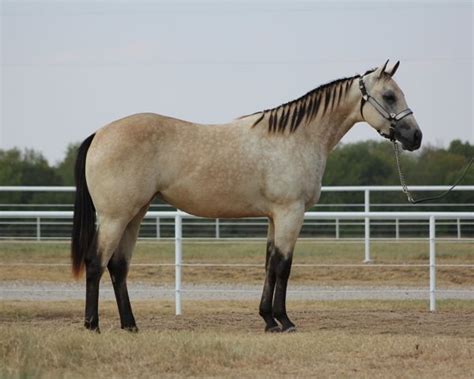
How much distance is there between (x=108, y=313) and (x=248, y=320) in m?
1.75

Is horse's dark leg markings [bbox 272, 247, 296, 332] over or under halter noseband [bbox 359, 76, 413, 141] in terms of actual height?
under

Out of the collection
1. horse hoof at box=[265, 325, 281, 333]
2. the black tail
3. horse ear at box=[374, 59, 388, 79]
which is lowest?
horse hoof at box=[265, 325, 281, 333]

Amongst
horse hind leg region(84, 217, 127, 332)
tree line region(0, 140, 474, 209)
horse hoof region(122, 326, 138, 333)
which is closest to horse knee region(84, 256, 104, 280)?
horse hind leg region(84, 217, 127, 332)

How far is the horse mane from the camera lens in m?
9.36

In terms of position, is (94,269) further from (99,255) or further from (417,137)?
(417,137)

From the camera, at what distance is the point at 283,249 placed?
9.16m

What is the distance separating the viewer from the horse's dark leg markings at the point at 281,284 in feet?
30.2

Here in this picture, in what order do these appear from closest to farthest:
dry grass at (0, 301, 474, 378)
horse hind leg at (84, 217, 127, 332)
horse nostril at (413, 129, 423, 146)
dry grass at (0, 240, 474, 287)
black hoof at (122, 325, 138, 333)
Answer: dry grass at (0, 301, 474, 378)
horse hind leg at (84, 217, 127, 332)
black hoof at (122, 325, 138, 333)
horse nostril at (413, 129, 423, 146)
dry grass at (0, 240, 474, 287)

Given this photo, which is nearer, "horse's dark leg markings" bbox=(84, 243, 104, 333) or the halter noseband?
"horse's dark leg markings" bbox=(84, 243, 104, 333)

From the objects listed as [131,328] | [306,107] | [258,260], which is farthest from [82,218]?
[258,260]

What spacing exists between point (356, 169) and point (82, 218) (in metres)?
23.9

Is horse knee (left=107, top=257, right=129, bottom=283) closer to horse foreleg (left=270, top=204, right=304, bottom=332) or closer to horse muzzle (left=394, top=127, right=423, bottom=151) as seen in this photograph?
horse foreleg (left=270, top=204, right=304, bottom=332)

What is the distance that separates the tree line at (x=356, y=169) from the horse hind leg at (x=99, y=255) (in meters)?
17.8

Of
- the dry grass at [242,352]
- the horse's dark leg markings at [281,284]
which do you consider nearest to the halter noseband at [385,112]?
the horse's dark leg markings at [281,284]
